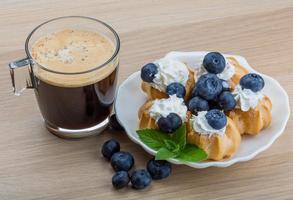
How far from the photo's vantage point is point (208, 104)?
1083 millimetres

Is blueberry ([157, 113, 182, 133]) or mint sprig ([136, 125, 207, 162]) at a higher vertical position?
blueberry ([157, 113, 182, 133])

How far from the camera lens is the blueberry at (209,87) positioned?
1.07 metres

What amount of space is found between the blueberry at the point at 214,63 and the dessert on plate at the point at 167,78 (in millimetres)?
40

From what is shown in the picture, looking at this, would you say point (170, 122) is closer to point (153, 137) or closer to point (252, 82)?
point (153, 137)

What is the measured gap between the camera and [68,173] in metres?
1.09

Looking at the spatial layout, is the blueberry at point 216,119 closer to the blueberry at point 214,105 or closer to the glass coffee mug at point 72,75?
the blueberry at point 214,105

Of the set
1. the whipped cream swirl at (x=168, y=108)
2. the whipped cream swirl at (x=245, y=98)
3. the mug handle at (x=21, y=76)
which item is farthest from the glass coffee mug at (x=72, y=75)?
the whipped cream swirl at (x=245, y=98)

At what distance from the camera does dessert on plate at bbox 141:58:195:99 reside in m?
1.10

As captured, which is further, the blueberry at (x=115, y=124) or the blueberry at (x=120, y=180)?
the blueberry at (x=115, y=124)

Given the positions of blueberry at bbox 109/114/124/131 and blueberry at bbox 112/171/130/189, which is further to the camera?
blueberry at bbox 109/114/124/131

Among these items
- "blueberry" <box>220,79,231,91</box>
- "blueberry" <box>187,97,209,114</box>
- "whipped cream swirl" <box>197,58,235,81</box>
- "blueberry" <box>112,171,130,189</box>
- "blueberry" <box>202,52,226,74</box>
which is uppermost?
"blueberry" <box>202,52,226,74</box>

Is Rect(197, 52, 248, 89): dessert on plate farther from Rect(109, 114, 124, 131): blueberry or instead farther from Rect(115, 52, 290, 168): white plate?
Rect(109, 114, 124, 131): blueberry

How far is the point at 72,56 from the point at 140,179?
23 centimetres

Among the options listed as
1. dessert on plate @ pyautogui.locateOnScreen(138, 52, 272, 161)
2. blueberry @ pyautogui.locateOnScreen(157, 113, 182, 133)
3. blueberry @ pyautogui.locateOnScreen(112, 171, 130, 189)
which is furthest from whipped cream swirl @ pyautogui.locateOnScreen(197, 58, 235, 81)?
blueberry @ pyautogui.locateOnScreen(112, 171, 130, 189)
